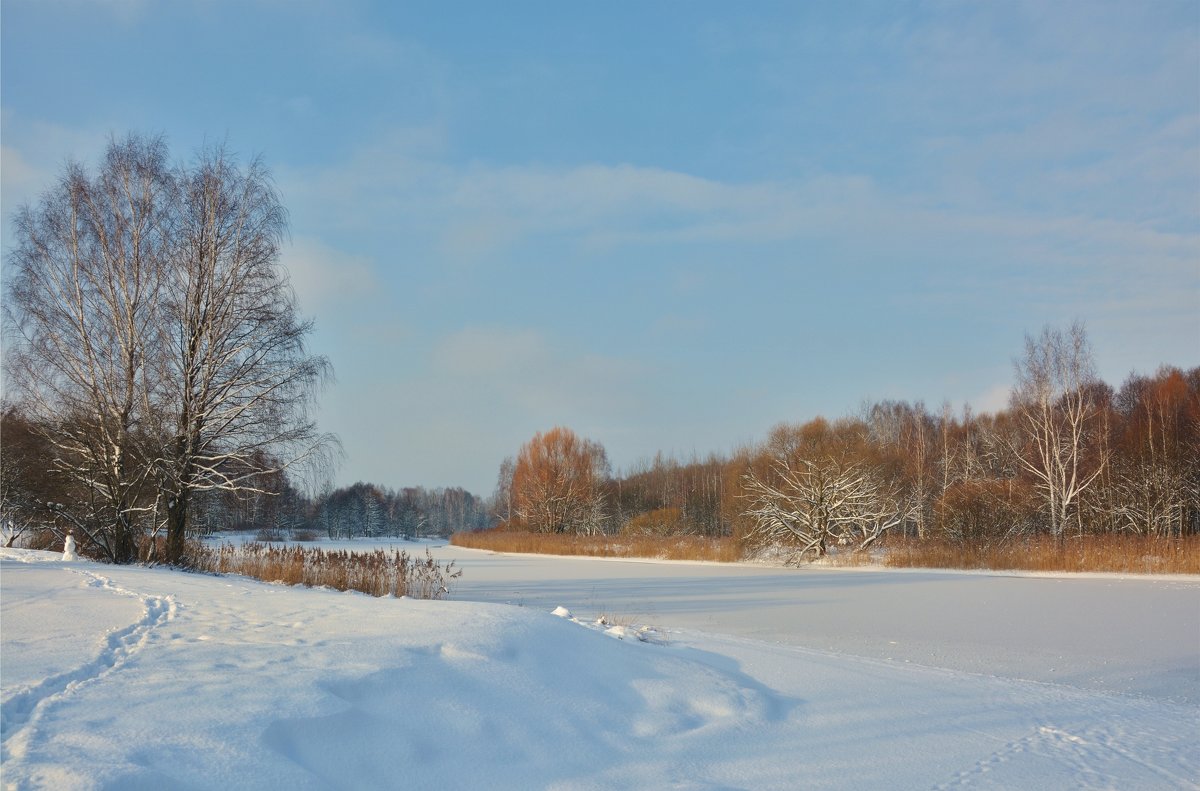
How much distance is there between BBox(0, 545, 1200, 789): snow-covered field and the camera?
3.02m

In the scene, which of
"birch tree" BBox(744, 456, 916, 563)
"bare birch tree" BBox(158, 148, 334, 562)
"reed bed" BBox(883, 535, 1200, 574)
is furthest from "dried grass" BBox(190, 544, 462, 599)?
"birch tree" BBox(744, 456, 916, 563)

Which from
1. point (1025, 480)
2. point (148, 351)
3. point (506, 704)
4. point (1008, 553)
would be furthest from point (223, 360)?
point (1025, 480)

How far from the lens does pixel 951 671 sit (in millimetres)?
6906

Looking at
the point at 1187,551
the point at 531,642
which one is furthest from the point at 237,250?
the point at 1187,551

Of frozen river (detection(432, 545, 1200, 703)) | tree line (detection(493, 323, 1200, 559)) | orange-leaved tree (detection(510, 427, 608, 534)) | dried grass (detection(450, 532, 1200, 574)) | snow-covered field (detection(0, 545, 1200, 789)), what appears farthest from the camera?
orange-leaved tree (detection(510, 427, 608, 534))

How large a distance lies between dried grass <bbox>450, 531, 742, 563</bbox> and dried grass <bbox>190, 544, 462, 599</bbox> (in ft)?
Result: 61.4

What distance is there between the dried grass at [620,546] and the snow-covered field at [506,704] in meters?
22.5

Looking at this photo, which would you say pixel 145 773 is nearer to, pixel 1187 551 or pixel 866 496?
pixel 1187 551

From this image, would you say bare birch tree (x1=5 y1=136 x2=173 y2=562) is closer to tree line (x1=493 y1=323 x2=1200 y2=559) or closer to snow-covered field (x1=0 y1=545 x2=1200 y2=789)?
snow-covered field (x1=0 y1=545 x2=1200 y2=789)

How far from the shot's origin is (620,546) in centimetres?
3591

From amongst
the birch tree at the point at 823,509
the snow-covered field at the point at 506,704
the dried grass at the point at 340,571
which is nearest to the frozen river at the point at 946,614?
the snow-covered field at the point at 506,704

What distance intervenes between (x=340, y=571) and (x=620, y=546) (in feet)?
80.8

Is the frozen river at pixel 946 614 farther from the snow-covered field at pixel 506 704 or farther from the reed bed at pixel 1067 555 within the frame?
the reed bed at pixel 1067 555

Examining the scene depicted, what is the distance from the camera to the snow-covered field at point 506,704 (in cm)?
302
